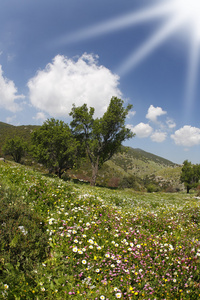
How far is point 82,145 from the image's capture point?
3447 centimetres

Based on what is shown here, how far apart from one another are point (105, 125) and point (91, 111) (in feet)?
15.2

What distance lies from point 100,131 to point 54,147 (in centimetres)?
954

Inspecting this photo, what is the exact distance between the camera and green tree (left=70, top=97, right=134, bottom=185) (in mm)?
32219

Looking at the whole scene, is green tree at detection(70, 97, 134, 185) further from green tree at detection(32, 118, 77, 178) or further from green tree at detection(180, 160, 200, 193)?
green tree at detection(180, 160, 200, 193)

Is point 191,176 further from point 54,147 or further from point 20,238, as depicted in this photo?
point 20,238

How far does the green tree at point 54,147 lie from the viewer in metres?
31.2

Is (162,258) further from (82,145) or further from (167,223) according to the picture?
(82,145)

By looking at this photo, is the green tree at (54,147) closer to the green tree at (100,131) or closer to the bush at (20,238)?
the green tree at (100,131)

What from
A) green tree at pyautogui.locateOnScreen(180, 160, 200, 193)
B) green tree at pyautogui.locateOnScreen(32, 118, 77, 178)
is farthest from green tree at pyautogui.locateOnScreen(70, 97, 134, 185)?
green tree at pyautogui.locateOnScreen(180, 160, 200, 193)

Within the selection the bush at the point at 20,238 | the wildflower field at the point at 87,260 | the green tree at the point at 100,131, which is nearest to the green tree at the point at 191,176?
the green tree at the point at 100,131

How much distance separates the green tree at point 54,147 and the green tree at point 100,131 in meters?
2.95

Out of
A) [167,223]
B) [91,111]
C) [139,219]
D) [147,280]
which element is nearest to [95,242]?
[147,280]

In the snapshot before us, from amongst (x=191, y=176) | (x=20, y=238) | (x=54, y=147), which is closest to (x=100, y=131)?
(x=54, y=147)

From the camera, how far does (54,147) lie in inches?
1275
